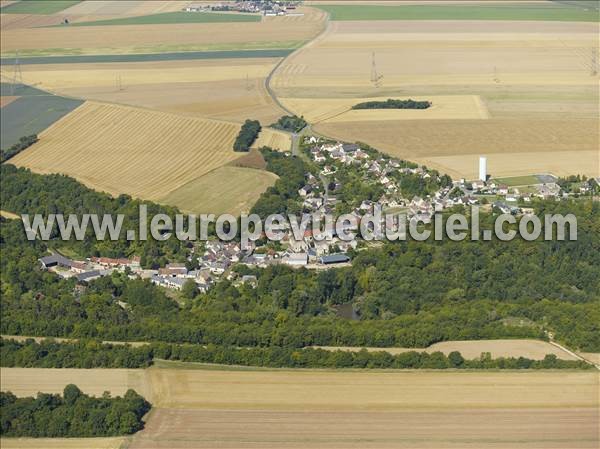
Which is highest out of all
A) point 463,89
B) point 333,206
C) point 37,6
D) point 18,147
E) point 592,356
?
point 37,6

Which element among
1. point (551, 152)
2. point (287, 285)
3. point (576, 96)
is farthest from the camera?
point (576, 96)

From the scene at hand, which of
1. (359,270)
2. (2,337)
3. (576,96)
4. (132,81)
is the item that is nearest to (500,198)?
(359,270)

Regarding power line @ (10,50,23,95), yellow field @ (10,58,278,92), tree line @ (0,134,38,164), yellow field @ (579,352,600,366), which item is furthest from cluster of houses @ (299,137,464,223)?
power line @ (10,50,23,95)

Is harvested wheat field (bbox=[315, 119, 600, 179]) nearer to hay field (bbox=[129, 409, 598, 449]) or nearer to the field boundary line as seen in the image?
the field boundary line

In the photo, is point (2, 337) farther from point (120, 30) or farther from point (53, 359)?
point (120, 30)

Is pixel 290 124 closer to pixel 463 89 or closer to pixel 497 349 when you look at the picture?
pixel 463 89

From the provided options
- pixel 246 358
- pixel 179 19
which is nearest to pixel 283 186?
pixel 246 358

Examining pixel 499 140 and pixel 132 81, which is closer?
pixel 499 140
